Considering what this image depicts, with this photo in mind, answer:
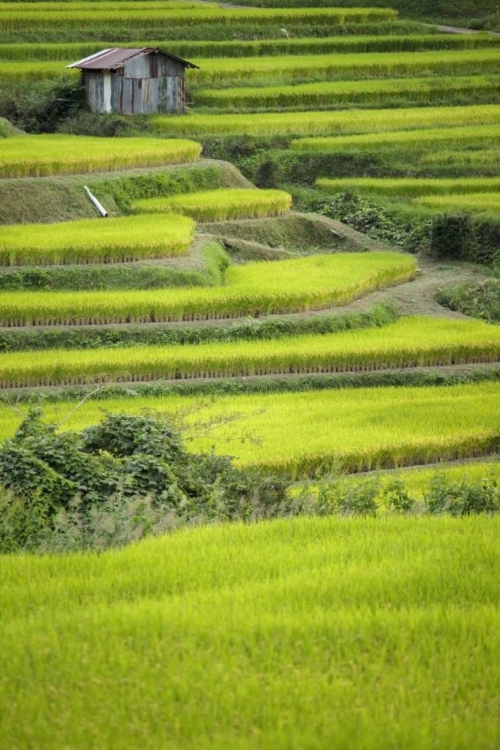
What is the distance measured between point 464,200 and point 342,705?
1994 centimetres

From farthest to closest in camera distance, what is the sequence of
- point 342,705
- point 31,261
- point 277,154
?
point 277,154 → point 31,261 → point 342,705

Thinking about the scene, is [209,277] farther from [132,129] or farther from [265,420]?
[132,129]

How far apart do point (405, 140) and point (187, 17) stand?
11.5 metres

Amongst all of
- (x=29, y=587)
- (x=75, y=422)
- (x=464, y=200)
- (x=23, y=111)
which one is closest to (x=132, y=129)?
(x=23, y=111)

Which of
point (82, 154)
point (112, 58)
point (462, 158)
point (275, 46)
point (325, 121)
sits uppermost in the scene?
point (275, 46)

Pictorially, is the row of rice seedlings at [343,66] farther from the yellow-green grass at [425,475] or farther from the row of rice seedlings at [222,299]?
the yellow-green grass at [425,475]

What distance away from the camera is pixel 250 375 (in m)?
15.5

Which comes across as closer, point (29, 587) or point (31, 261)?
point (29, 587)

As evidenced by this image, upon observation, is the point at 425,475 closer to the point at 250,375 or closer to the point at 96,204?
the point at 250,375

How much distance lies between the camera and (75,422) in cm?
1302

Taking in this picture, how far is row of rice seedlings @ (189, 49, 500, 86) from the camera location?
1246 inches

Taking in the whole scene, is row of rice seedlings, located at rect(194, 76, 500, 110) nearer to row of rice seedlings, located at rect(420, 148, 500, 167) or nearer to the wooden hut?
the wooden hut

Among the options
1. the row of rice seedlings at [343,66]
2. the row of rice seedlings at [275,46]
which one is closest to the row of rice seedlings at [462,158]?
the row of rice seedlings at [343,66]

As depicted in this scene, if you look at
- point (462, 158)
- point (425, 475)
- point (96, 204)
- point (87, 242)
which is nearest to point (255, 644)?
point (425, 475)
